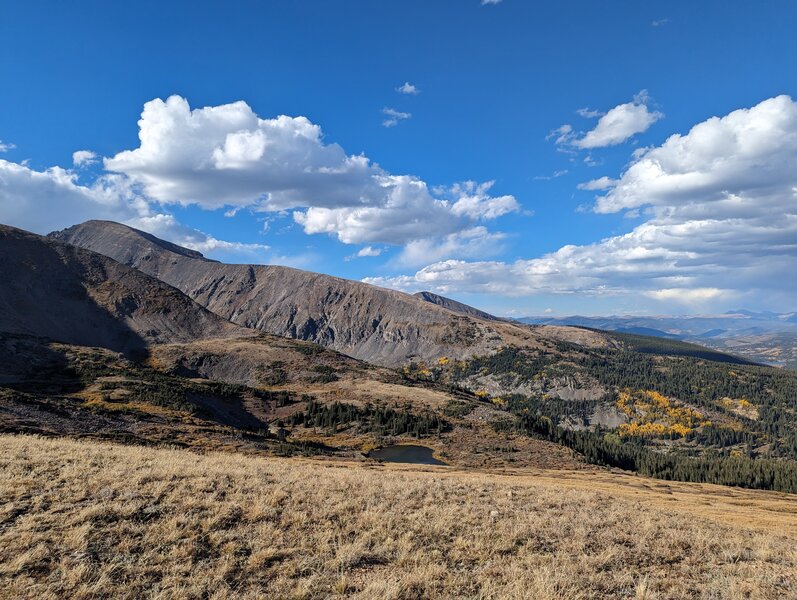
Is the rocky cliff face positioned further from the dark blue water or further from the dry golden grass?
the dry golden grass

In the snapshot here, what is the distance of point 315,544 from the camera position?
42.6 ft

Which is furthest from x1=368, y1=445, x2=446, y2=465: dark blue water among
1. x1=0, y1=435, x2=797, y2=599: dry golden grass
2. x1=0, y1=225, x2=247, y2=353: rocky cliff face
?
x1=0, y1=225, x2=247, y2=353: rocky cliff face

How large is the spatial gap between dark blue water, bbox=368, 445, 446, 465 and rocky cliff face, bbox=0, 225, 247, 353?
12752cm

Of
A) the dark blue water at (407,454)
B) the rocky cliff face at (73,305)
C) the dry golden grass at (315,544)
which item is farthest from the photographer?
the rocky cliff face at (73,305)

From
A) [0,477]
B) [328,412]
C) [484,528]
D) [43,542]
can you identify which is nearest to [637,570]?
[484,528]

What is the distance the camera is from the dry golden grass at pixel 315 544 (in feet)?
33.7

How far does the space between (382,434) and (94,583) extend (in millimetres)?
98491

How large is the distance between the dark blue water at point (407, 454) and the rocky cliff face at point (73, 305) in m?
128

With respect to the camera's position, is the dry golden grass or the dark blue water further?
the dark blue water

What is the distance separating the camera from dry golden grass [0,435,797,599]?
1027 centimetres

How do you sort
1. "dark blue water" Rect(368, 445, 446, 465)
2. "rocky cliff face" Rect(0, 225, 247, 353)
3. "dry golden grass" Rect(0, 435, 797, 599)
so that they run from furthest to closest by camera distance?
1. "rocky cliff face" Rect(0, 225, 247, 353)
2. "dark blue water" Rect(368, 445, 446, 465)
3. "dry golden grass" Rect(0, 435, 797, 599)

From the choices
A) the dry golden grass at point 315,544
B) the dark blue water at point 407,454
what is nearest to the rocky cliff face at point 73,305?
the dark blue water at point 407,454

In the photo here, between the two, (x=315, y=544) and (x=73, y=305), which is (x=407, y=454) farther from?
(x=73, y=305)

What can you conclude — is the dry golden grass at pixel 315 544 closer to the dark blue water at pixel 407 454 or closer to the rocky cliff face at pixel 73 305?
the dark blue water at pixel 407 454
